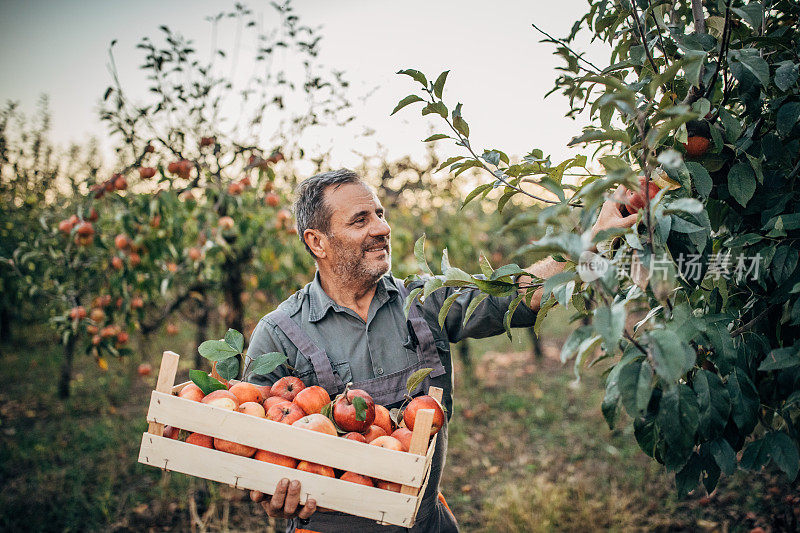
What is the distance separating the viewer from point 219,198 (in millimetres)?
3018

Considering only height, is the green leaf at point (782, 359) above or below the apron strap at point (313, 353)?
above

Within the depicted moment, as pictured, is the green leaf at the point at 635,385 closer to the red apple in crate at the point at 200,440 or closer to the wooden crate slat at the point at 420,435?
the wooden crate slat at the point at 420,435

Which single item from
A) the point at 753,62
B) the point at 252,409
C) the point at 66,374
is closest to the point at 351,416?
the point at 252,409

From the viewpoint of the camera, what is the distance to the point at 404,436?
125 cm

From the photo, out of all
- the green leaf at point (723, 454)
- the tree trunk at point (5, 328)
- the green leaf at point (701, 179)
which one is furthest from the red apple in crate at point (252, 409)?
the tree trunk at point (5, 328)

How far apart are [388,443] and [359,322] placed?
62cm

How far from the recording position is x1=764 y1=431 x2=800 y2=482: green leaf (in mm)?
975

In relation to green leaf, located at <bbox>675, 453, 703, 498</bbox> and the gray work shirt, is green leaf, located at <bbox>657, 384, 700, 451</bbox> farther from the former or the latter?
the gray work shirt

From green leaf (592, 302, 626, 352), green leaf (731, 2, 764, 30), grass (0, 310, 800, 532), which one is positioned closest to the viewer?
green leaf (592, 302, 626, 352)

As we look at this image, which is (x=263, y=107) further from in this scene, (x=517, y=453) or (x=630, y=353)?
(x=517, y=453)

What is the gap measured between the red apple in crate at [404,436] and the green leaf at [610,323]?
65 centimetres

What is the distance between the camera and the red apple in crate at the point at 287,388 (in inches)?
55.4

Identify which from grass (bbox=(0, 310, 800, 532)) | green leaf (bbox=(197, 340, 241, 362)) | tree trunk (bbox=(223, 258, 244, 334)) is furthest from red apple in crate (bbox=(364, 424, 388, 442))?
tree trunk (bbox=(223, 258, 244, 334))

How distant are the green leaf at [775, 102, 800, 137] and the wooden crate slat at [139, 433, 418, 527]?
1.14m
